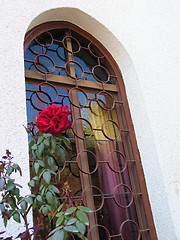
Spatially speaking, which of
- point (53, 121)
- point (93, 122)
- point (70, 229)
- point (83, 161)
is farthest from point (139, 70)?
point (70, 229)

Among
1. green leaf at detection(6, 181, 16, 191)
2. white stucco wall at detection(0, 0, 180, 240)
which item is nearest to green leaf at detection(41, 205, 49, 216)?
green leaf at detection(6, 181, 16, 191)

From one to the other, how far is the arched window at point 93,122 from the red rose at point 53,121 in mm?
819

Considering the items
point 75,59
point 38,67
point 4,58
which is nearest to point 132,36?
point 75,59

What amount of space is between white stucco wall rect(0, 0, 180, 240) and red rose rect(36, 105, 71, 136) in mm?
511

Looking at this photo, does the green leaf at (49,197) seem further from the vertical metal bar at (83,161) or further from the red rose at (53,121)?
the vertical metal bar at (83,161)

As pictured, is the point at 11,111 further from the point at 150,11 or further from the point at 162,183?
the point at 150,11

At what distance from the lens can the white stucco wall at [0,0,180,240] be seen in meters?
1.91

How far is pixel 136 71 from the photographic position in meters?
2.71

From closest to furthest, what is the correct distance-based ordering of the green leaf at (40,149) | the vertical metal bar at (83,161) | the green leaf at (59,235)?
the green leaf at (59,235) < the green leaf at (40,149) < the vertical metal bar at (83,161)

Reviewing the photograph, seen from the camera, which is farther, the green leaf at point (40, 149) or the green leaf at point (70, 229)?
the green leaf at point (40, 149)

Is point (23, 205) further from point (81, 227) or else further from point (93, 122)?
point (93, 122)

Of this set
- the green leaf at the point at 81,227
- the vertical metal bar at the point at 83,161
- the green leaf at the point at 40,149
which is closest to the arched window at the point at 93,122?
the vertical metal bar at the point at 83,161

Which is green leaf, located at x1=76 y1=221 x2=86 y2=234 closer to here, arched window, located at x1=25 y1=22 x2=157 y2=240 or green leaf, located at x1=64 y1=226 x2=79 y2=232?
green leaf, located at x1=64 y1=226 x2=79 y2=232

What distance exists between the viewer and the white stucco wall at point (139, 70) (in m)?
1.91
